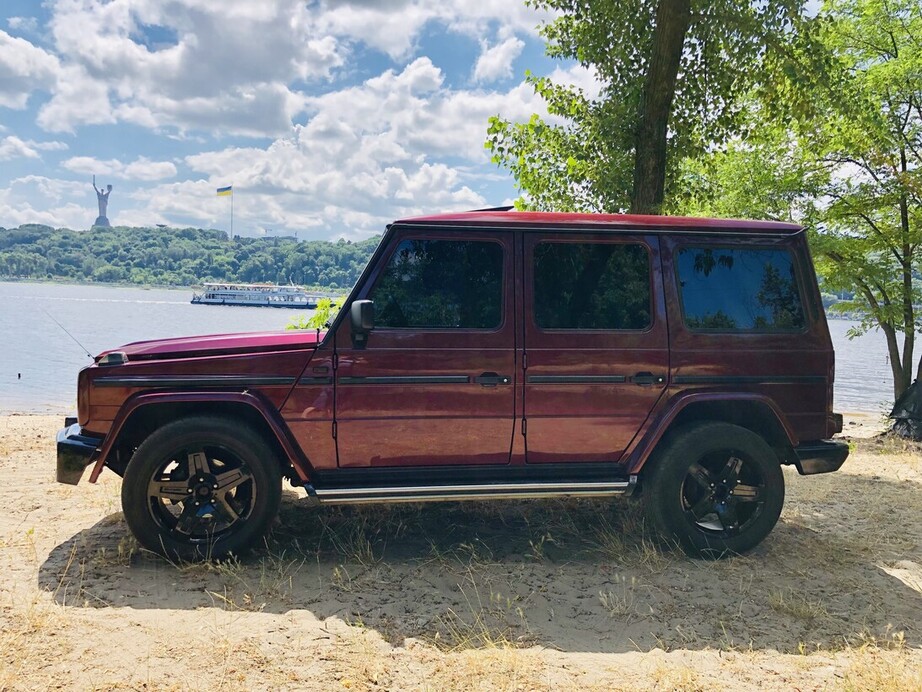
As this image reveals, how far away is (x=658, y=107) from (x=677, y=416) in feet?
18.7

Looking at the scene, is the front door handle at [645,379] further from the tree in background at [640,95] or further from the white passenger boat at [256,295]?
the white passenger boat at [256,295]

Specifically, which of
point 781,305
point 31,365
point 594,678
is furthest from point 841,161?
point 31,365

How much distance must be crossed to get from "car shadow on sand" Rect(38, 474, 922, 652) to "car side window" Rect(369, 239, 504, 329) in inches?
62.1

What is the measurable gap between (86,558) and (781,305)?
5.08m

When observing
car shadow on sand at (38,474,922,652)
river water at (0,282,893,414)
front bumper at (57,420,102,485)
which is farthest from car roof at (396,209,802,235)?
river water at (0,282,893,414)

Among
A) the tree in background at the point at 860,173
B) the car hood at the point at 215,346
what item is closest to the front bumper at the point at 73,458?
the car hood at the point at 215,346

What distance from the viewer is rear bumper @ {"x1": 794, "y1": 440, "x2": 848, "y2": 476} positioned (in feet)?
15.1

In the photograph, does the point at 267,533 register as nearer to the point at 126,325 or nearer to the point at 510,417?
the point at 510,417

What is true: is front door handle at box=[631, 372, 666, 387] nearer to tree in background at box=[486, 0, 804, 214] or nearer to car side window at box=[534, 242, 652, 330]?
car side window at box=[534, 242, 652, 330]

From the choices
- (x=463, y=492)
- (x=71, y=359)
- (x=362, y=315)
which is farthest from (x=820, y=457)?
(x=71, y=359)

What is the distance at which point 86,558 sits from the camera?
4.32 meters

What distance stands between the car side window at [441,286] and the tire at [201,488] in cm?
119

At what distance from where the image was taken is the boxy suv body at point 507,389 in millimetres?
4191

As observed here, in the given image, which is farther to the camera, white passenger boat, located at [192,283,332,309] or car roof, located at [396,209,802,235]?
white passenger boat, located at [192,283,332,309]
